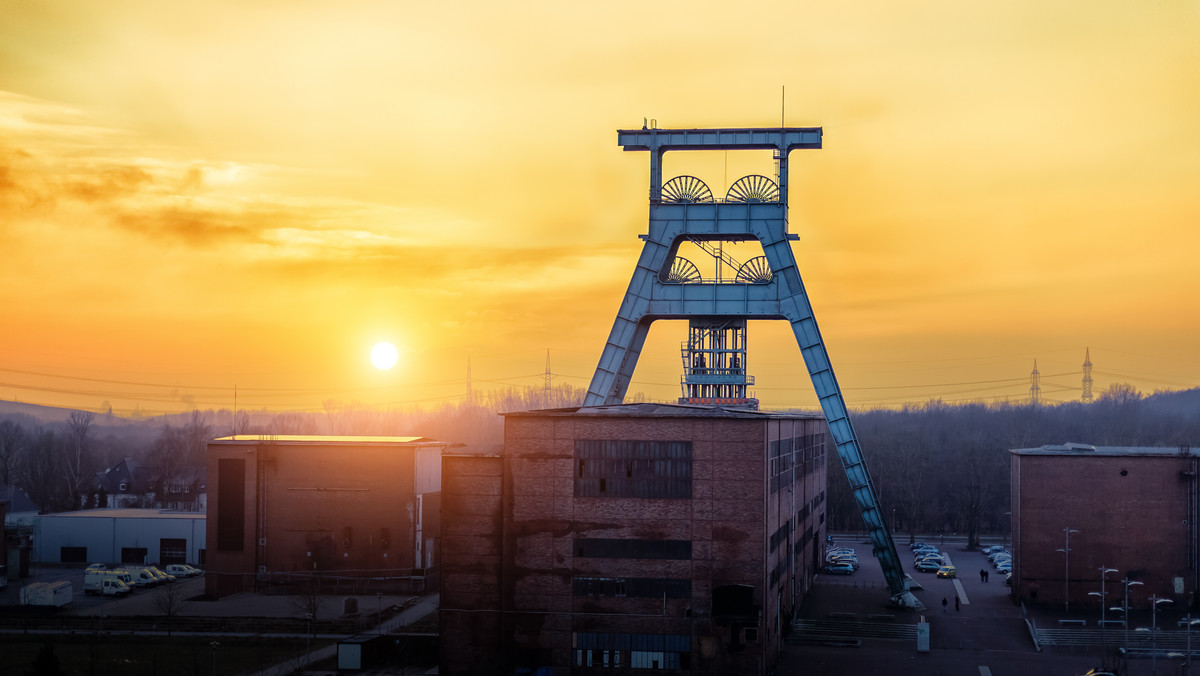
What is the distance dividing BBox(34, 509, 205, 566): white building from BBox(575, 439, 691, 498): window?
137 feet

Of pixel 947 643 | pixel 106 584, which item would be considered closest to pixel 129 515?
pixel 106 584

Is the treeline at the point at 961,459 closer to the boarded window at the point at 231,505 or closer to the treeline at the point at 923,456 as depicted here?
the treeline at the point at 923,456

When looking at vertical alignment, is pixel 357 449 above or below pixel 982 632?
above

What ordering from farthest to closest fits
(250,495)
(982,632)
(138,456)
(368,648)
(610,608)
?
1. (138,456)
2. (250,495)
3. (982,632)
4. (368,648)
5. (610,608)

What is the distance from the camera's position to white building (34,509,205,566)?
7488cm

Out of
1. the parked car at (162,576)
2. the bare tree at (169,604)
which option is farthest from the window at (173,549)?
the bare tree at (169,604)

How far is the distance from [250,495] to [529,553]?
90.5ft

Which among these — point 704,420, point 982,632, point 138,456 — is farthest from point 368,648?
point 138,456

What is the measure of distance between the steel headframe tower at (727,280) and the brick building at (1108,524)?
11.3 m

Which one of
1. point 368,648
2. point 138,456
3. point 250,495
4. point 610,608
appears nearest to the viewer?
point 610,608

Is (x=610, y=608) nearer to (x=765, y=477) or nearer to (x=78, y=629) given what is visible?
(x=765, y=477)

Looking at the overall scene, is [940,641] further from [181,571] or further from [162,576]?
[181,571]

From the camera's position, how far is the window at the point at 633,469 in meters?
42.9

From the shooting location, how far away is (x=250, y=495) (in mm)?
64375
